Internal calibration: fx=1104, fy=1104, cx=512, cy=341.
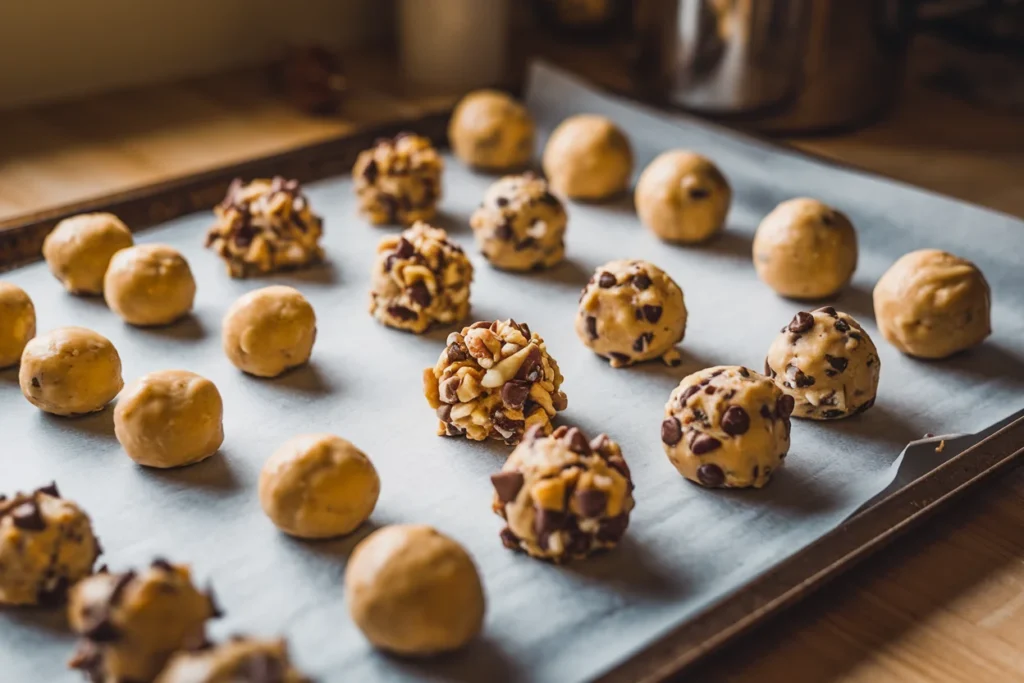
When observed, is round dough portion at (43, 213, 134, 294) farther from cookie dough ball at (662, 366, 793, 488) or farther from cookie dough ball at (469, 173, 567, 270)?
cookie dough ball at (662, 366, 793, 488)

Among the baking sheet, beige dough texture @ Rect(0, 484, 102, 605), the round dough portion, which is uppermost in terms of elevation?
the round dough portion

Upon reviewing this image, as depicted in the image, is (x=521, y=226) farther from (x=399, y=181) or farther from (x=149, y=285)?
(x=149, y=285)

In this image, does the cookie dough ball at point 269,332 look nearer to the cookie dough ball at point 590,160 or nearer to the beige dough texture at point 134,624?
the beige dough texture at point 134,624

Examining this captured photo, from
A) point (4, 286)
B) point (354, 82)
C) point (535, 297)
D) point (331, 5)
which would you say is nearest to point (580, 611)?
point (535, 297)

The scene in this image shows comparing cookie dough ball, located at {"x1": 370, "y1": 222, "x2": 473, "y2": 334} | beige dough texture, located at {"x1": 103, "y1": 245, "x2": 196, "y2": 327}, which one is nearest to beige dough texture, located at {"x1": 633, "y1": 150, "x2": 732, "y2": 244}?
cookie dough ball, located at {"x1": 370, "y1": 222, "x2": 473, "y2": 334}

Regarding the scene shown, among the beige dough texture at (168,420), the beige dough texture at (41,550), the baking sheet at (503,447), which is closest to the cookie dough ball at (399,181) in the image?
the baking sheet at (503,447)

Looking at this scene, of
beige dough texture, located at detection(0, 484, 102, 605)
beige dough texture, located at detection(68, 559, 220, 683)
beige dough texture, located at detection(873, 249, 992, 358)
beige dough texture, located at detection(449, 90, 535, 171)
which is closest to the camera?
beige dough texture, located at detection(68, 559, 220, 683)
